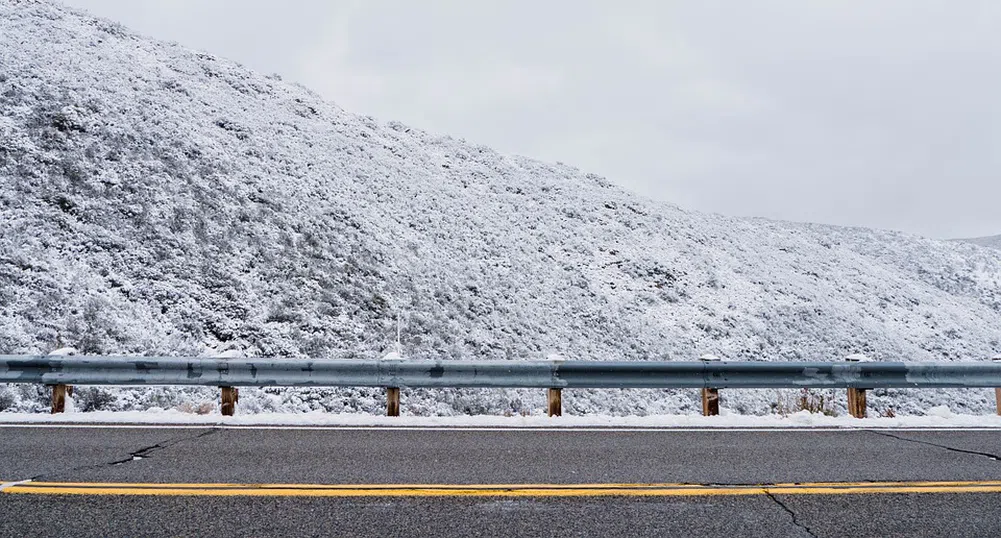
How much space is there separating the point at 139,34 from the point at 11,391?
28925mm

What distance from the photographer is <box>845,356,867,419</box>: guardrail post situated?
27.5 feet

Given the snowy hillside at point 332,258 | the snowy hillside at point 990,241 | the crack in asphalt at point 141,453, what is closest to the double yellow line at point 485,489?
the crack in asphalt at point 141,453

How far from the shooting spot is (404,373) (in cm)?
815

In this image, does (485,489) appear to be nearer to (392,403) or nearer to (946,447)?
(392,403)

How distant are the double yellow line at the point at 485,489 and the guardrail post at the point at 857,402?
12.1ft

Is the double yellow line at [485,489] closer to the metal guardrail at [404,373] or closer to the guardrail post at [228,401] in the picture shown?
the metal guardrail at [404,373]

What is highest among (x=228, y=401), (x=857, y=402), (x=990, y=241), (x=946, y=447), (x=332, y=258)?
(x=990, y=241)

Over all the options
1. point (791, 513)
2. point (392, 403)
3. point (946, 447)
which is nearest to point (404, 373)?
point (392, 403)

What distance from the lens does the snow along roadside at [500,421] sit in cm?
751

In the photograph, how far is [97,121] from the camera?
19516mm

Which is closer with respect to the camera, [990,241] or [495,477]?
[495,477]

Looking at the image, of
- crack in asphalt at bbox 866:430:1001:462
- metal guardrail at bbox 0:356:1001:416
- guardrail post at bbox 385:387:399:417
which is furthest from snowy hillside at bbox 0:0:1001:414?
crack in asphalt at bbox 866:430:1001:462

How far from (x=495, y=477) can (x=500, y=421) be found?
280 cm

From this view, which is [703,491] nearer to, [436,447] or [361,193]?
[436,447]
